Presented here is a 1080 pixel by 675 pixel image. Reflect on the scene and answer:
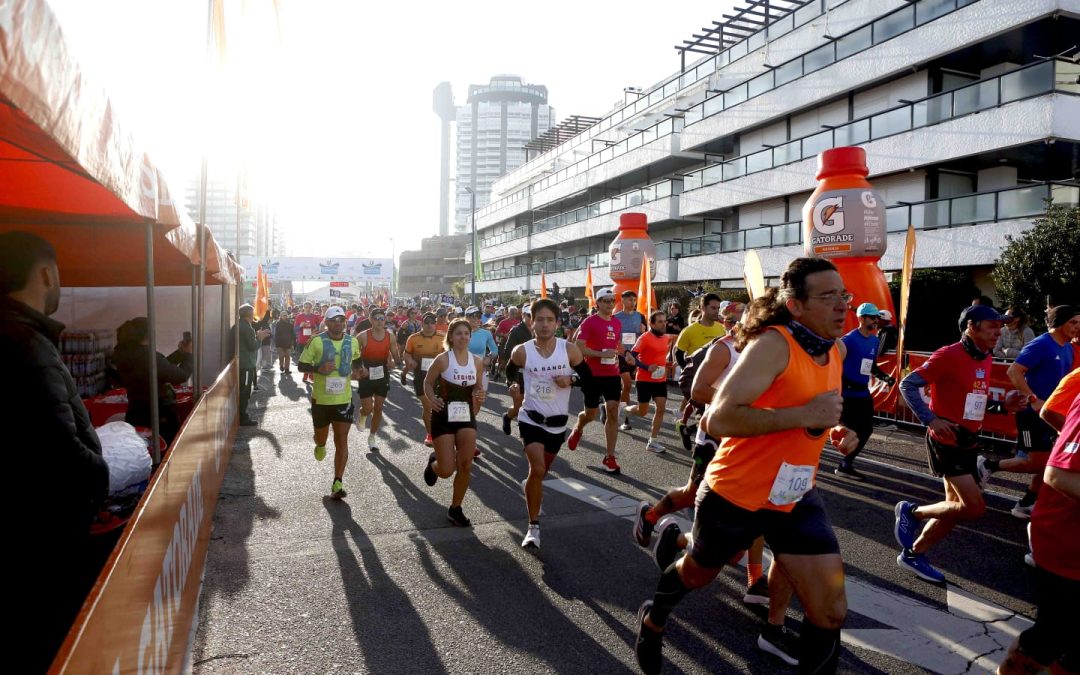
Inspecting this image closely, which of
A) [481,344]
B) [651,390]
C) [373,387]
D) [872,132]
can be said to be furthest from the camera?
Answer: [872,132]

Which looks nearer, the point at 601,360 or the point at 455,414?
the point at 455,414

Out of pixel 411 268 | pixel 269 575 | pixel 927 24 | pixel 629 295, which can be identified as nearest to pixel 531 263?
pixel 927 24

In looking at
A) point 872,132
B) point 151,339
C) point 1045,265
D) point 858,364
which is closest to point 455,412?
point 151,339

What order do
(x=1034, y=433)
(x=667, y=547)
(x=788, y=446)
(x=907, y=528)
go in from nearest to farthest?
(x=788, y=446) → (x=667, y=547) → (x=907, y=528) → (x=1034, y=433)

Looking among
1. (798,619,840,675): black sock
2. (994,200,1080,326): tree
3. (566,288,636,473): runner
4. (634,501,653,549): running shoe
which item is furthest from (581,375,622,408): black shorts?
(994,200,1080,326): tree

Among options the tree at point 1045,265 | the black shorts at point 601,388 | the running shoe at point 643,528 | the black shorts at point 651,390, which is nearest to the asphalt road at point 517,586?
the running shoe at point 643,528

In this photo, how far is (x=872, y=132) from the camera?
22.6m

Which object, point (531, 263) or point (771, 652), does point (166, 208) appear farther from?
point (531, 263)

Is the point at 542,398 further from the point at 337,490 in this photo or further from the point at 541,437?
the point at 337,490

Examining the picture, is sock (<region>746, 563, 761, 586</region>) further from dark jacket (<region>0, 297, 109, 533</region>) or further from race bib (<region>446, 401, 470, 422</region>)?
dark jacket (<region>0, 297, 109, 533</region>)

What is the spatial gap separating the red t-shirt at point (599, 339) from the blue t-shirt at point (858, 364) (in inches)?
99.3

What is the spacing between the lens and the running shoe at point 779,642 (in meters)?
3.72

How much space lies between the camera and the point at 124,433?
164 inches

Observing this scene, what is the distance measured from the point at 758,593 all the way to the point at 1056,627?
1910 mm
